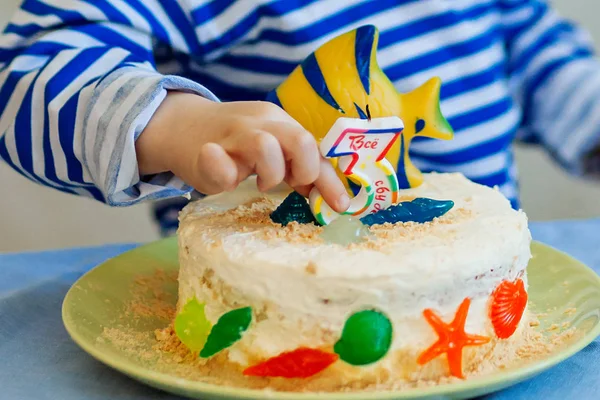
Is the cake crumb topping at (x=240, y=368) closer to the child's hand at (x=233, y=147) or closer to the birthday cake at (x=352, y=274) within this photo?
the birthday cake at (x=352, y=274)

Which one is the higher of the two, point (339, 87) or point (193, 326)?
point (339, 87)

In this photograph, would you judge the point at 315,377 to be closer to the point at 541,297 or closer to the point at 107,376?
the point at 107,376

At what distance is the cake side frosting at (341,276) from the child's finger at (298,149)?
53 mm

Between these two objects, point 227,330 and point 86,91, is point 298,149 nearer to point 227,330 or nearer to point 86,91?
point 227,330

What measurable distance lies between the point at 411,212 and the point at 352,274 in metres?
0.13

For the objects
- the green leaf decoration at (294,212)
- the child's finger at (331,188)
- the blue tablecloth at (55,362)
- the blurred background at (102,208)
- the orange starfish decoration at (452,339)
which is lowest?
the blurred background at (102,208)

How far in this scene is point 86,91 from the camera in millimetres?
693

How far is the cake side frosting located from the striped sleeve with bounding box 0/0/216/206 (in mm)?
119

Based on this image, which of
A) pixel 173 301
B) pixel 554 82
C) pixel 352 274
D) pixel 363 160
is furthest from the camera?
pixel 554 82

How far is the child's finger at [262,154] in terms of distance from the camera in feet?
1.68

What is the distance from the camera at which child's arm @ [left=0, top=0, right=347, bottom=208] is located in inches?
21.2

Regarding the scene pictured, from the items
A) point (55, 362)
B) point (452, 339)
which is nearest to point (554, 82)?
point (452, 339)

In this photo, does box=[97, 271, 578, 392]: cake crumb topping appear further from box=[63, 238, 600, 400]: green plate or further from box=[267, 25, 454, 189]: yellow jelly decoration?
box=[267, 25, 454, 189]: yellow jelly decoration

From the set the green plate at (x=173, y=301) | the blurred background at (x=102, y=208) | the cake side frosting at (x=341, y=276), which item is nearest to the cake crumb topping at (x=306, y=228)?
the cake side frosting at (x=341, y=276)
